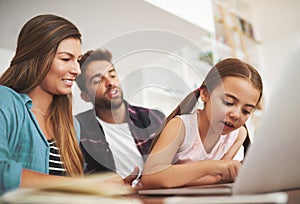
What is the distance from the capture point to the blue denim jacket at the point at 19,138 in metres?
0.78

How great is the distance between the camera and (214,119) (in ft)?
4.05

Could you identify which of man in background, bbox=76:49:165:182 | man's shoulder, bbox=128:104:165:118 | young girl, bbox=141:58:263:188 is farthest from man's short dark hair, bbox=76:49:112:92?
young girl, bbox=141:58:263:188

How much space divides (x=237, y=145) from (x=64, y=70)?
2.43 feet

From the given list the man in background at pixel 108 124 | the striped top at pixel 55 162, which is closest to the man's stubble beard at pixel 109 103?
the man in background at pixel 108 124

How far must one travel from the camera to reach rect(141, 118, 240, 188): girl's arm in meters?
0.98

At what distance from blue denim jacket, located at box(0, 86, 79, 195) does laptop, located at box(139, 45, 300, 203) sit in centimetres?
38

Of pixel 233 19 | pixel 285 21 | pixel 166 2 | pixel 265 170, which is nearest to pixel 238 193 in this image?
pixel 265 170

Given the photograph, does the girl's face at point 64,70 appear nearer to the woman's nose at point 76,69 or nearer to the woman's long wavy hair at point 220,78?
the woman's nose at point 76,69

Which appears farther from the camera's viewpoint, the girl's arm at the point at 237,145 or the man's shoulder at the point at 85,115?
the girl's arm at the point at 237,145

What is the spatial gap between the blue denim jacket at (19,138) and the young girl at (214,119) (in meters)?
0.37

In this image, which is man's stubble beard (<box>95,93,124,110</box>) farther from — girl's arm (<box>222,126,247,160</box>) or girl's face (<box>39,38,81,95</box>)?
girl's arm (<box>222,126,247,160</box>)

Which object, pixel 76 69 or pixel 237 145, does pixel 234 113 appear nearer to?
pixel 237 145

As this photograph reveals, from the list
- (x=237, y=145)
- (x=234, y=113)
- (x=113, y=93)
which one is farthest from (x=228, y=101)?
(x=113, y=93)

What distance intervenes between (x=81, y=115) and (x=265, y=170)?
62cm
